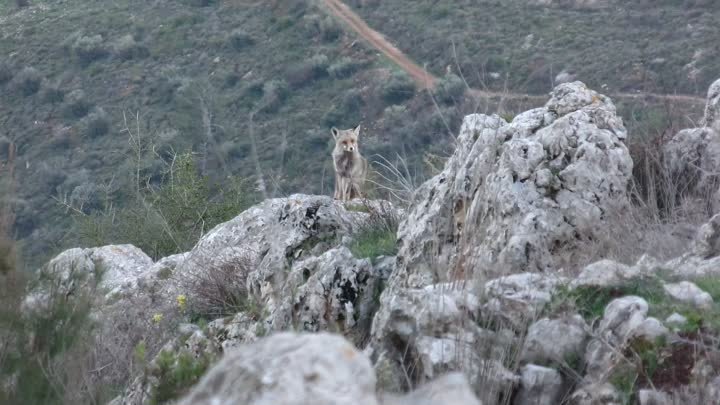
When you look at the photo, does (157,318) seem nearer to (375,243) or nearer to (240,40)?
(375,243)

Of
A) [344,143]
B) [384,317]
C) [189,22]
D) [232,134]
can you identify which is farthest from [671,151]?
[189,22]

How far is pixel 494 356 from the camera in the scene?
5.55 metres

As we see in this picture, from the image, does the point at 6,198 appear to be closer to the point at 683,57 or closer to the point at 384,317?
the point at 384,317

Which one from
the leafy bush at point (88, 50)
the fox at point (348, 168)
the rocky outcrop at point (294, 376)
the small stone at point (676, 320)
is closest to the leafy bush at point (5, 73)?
the leafy bush at point (88, 50)

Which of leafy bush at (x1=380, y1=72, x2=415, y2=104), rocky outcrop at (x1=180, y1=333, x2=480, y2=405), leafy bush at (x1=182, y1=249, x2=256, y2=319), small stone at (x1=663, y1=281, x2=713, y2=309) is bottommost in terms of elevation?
leafy bush at (x1=380, y1=72, x2=415, y2=104)

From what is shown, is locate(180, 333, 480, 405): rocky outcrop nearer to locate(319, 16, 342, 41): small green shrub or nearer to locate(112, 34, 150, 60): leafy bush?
locate(112, 34, 150, 60): leafy bush

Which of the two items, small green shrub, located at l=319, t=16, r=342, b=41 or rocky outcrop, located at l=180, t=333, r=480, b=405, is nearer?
rocky outcrop, located at l=180, t=333, r=480, b=405

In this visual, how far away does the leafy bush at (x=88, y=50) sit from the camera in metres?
39.8

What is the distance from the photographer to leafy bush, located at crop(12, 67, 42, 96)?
37.2m

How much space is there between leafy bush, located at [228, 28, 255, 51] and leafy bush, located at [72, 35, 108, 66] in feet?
15.2

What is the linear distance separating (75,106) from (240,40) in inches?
291

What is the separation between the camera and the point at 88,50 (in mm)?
39969

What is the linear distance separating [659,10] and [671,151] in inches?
1107

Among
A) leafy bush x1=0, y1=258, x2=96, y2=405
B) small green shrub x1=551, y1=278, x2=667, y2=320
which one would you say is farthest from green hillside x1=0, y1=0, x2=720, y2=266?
small green shrub x1=551, y1=278, x2=667, y2=320
